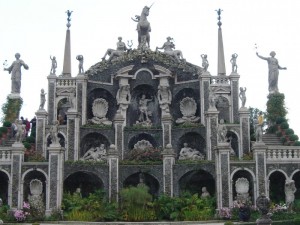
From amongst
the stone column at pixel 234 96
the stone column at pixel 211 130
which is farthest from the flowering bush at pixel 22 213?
the stone column at pixel 234 96

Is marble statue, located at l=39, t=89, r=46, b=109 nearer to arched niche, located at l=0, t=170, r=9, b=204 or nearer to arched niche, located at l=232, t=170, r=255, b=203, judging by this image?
arched niche, located at l=0, t=170, r=9, b=204

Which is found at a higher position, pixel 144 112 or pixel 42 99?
pixel 42 99

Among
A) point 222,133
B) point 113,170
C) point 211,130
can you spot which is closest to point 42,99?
point 113,170

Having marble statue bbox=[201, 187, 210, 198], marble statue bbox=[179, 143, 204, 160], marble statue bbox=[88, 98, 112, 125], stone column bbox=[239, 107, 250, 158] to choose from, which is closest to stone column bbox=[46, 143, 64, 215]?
marble statue bbox=[88, 98, 112, 125]

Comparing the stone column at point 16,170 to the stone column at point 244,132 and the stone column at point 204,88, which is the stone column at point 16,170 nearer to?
the stone column at point 204,88

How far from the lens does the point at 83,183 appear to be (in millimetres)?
43312

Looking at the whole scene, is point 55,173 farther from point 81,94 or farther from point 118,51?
point 118,51

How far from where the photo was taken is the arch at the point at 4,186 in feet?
134

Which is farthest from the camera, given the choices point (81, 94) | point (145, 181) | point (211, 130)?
point (81, 94)

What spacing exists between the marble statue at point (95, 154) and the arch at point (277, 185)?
1199cm

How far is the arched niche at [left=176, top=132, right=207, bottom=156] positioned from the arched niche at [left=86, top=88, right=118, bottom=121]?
6148 mm

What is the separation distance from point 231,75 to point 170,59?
501 cm

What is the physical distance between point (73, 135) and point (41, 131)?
114 inches

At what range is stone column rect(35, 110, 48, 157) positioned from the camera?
46062mm
